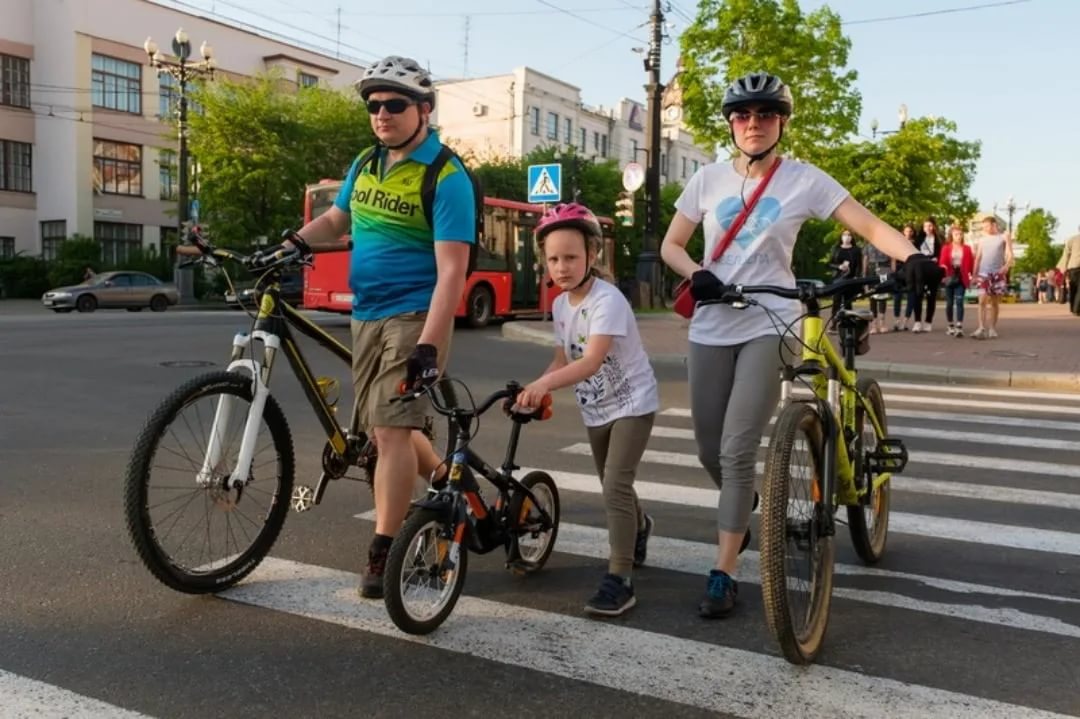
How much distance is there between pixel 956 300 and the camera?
16.0 meters

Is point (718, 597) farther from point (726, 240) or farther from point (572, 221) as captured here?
point (572, 221)

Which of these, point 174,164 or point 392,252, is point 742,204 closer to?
point 392,252

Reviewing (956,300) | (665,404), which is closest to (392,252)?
(665,404)

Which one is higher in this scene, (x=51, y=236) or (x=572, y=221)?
(x=51, y=236)

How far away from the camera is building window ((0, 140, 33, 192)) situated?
43656 mm

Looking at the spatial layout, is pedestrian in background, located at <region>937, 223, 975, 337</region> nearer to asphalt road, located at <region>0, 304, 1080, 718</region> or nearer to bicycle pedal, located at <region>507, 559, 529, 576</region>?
asphalt road, located at <region>0, 304, 1080, 718</region>

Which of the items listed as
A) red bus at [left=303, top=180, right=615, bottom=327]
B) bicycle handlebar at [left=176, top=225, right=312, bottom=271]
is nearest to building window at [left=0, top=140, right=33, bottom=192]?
red bus at [left=303, top=180, right=615, bottom=327]

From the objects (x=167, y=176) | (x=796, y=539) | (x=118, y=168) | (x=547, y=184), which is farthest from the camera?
(x=167, y=176)

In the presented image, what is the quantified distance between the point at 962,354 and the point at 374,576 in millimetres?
11904

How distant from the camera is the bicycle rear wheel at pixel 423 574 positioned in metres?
3.25

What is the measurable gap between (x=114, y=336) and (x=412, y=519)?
13593 millimetres

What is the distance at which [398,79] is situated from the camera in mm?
3670

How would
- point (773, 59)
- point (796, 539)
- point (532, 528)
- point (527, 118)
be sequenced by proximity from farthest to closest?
point (527, 118), point (773, 59), point (532, 528), point (796, 539)

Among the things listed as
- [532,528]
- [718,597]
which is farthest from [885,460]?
[532,528]
